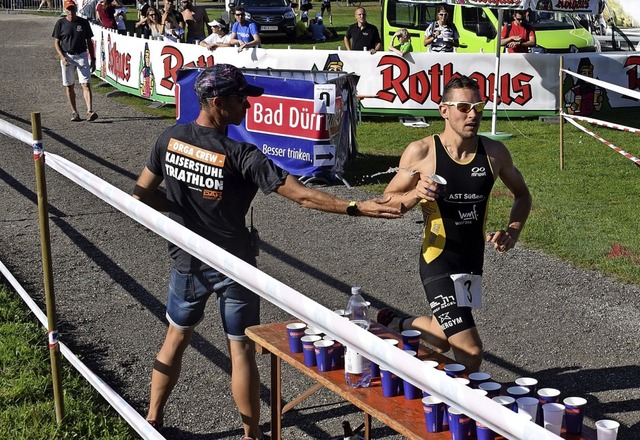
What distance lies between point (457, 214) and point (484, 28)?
15.2m

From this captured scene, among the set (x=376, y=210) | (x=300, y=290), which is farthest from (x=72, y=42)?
(x=376, y=210)

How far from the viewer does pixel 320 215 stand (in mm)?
11133

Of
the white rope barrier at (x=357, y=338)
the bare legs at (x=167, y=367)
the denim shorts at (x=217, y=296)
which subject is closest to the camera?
the white rope barrier at (x=357, y=338)

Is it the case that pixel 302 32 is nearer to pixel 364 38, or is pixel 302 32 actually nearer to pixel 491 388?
pixel 364 38

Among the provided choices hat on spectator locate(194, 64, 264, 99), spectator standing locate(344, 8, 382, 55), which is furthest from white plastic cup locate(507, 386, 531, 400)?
spectator standing locate(344, 8, 382, 55)

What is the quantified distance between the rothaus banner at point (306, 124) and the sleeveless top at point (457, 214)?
6.87 m

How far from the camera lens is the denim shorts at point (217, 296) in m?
5.11

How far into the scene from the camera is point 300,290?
8469mm

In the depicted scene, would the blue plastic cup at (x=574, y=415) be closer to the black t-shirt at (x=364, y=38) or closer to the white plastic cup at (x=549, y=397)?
the white plastic cup at (x=549, y=397)

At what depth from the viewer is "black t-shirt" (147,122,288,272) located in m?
4.88

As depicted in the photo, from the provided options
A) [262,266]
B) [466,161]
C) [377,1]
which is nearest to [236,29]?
[262,266]

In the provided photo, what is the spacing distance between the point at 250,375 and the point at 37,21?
4127 centimetres

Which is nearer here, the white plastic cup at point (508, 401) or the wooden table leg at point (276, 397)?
the white plastic cup at point (508, 401)

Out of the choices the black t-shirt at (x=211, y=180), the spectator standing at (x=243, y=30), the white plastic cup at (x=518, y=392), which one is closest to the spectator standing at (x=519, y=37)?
the spectator standing at (x=243, y=30)
